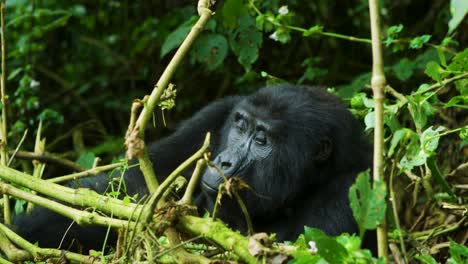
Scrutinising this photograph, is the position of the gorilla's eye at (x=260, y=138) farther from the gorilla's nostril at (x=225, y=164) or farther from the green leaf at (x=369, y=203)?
the green leaf at (x=369, y=203)

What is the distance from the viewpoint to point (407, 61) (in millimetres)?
5031

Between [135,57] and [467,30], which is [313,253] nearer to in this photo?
[467,30]

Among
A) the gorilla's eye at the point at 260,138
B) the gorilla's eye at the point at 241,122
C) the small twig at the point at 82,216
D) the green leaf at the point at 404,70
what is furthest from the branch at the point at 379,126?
the green leaf at the point at 404,70

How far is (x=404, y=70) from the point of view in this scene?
498cm

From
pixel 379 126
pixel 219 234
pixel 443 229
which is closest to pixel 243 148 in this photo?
pixel 443 229

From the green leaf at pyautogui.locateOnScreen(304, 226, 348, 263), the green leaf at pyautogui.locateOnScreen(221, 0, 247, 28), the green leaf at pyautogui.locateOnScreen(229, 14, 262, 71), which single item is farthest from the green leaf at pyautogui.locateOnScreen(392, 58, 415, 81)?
the green leaf at pyautogui.locateOnScreen(304, 226, 348, 263)

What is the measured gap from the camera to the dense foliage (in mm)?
3943

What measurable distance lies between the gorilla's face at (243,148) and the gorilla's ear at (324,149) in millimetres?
235

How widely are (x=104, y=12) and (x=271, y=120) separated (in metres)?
3.77

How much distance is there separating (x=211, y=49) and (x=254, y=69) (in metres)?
1.39

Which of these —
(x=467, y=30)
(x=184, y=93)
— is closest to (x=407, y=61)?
(x=467, y=30)

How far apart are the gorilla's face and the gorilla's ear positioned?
Answer: 0.77ft

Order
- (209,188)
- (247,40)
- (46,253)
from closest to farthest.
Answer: (46,253), (209,188), (247,40)

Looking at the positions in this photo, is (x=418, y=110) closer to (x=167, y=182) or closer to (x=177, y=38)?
(x=167, y=182)
